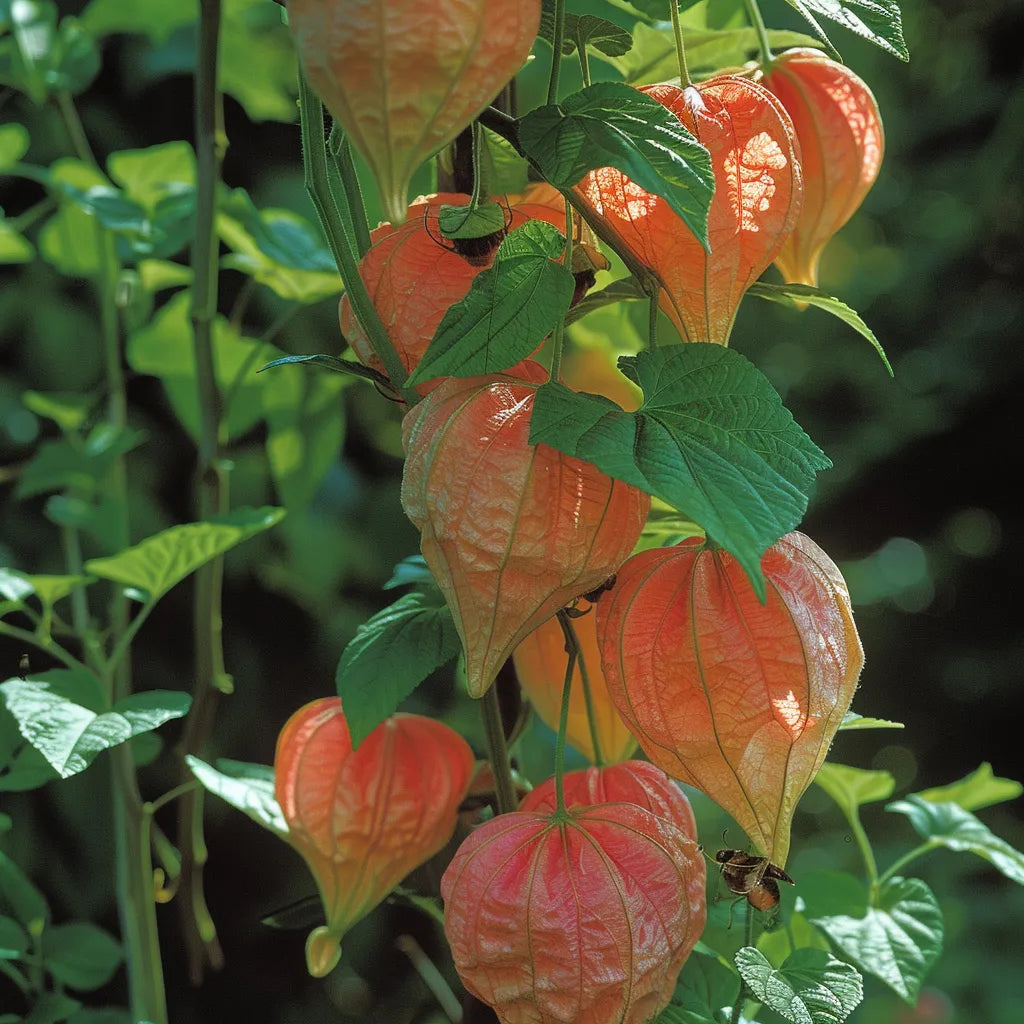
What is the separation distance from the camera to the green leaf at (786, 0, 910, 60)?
1.22 feet

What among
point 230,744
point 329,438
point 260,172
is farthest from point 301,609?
point 260,172

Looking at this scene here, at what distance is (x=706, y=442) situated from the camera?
0.34m

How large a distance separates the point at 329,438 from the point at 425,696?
363 mm

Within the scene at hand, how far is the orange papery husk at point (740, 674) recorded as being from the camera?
0.39 metres

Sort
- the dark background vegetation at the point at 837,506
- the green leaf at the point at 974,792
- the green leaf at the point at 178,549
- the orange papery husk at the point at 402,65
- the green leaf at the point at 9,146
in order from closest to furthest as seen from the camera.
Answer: the orange papery husk at the point at 402,65 < the green leaf at the point at 178,549 < the green leaf at the point at 974,792 < the green leaf at the point at 9,146 < the dark background vegetation at the point at 837,506

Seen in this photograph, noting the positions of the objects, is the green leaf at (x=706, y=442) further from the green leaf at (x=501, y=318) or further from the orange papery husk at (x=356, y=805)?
the orange papery husk at (x=356, y=805)

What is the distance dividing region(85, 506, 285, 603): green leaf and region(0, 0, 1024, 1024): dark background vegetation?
405 millimetres

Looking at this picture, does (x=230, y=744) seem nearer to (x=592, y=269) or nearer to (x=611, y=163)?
(x=592, y=269)

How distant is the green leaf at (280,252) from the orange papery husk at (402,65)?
1.51 ft

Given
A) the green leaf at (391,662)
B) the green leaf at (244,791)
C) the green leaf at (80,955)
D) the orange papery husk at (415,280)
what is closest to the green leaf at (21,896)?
the green leaf at (80,955)

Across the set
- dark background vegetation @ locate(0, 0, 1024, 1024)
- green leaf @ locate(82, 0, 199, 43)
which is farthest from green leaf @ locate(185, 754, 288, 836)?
green leaf @ locate(82, 0, 199, 43)

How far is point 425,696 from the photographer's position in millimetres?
1171

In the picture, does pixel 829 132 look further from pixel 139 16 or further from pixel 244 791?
Answer: pixel 139 16

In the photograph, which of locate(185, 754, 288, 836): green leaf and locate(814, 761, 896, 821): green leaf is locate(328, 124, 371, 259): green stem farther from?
locate(814, 761, 896, 821): green leaf
